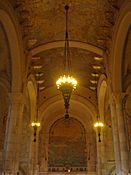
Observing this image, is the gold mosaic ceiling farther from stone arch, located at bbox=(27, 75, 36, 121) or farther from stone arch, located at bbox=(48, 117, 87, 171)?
stone arch, located at bbox=(48, 117, 87, 171)

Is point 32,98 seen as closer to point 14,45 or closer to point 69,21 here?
point 14,45

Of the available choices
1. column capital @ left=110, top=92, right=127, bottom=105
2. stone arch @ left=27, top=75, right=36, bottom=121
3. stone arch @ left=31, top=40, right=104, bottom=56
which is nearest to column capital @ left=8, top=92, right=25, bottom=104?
stone arch @ left=31, top=40, right=104, bottom=56

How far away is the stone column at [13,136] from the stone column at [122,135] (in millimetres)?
4028

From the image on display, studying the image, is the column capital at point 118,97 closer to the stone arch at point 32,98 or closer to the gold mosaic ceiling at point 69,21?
the gold mosaic ceiling at point 69,21

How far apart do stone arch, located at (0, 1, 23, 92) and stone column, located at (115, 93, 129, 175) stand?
4.35 meters

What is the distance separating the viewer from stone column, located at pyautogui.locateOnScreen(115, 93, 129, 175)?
344 inches

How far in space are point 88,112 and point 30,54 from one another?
686 cm

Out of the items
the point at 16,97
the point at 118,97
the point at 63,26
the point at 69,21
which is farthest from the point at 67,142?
the point at 69,21

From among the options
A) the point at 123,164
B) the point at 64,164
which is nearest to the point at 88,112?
the point at 64,164

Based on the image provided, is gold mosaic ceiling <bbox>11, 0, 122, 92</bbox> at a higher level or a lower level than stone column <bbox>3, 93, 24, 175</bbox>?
higher

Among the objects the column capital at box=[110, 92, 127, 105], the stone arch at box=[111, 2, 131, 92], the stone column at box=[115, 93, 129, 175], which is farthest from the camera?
the column capital at box=[110, 92, 127, 105]

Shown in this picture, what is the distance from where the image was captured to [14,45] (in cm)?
1019

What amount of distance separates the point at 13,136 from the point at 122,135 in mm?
4271

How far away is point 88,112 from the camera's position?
16.7 m
